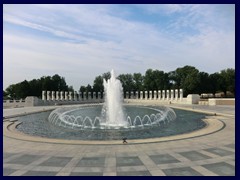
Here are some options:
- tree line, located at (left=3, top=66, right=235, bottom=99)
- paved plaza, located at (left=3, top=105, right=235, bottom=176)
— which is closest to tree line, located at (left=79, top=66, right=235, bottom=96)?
tree line, located at (left=3, top=66, right=235, bottom=99)

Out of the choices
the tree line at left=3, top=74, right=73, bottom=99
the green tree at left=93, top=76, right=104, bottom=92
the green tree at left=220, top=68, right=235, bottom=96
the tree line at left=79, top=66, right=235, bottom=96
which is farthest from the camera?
the green tree at left=93, top=76, right=104, bottom=92

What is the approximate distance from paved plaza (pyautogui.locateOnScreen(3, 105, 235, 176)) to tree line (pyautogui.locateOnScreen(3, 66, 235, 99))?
193ft

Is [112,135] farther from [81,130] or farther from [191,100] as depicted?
[191,100]

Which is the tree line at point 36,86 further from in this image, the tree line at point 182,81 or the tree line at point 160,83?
the tree line at point 182,81

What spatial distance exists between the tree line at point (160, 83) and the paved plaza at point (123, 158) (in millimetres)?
58959

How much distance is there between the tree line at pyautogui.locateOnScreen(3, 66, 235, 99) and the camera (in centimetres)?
7065

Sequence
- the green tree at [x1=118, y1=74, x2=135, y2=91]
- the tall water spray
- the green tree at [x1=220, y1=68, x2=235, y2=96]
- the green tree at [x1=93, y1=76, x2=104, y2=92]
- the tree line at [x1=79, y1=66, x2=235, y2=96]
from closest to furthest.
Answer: the tall water spray
the tree line at [x1=79, y1=66, x2=235, y2=96]
the green tree at [x1=220, y1=68, x2=235, y2=96]
the green tree at [x1=93, y1=76, x2=104, y2=92]
the green tree at [x1=118, y1=74, x2=135, y2=91]

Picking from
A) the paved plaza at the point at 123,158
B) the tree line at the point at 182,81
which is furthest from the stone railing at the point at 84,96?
the paved plaza at the point at 123,158

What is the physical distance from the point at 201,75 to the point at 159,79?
14623 mm

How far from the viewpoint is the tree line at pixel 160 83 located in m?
70.7

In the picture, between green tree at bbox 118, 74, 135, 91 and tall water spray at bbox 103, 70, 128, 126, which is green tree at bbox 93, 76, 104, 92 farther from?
tall water spray at bbox 103, 70, 128, 126
